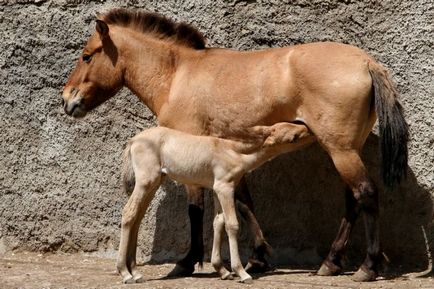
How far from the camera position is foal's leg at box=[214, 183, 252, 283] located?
7184mm

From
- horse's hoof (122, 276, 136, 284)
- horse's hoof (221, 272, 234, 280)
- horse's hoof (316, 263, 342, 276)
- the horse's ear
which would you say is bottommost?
horse's hoof (122, 276, 136, 284)

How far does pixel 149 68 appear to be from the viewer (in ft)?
27.2

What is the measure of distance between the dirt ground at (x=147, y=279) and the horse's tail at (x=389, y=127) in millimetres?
829

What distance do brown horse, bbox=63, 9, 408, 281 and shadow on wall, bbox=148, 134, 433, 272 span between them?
732 millimetres

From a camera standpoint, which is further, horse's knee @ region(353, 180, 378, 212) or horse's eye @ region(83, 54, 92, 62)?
horse's eye @ region(83, 54, 92, 62)

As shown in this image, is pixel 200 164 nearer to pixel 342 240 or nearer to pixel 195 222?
pixel 195 222

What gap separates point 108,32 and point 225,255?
2178 millimetres

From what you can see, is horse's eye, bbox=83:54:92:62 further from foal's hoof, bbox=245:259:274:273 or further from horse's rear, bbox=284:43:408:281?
foal's hoof, bbox=245:259:274:273

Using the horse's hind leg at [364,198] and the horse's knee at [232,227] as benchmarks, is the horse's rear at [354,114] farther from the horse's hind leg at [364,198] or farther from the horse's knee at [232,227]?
the horse's knee at [232,227]

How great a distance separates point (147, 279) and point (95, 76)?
73.9 inches

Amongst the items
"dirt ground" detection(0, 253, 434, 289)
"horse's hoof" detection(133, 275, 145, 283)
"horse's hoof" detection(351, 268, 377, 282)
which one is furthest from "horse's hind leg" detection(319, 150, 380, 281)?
"horse's hoof" detection(133, 275, 145, 283)

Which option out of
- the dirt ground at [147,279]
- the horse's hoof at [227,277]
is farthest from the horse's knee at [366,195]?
the horse's hoof at [227,277]

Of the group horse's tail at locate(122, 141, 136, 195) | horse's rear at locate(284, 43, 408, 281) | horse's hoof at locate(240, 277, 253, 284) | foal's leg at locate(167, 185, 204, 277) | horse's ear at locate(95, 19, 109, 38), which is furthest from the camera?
horse's ear at locate(95, 19, 109, 38)

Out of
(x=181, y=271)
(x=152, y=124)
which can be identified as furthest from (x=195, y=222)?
(x=152, y=124)
